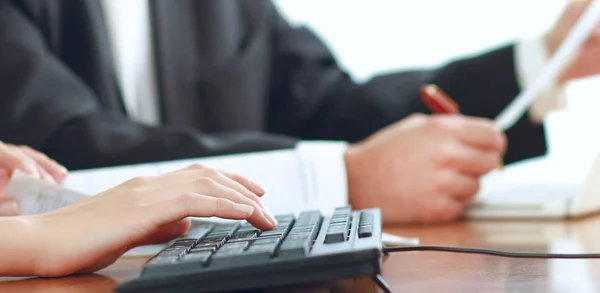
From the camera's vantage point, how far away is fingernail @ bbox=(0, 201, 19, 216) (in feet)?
1.85

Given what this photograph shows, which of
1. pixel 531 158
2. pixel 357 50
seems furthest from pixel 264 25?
pixel 531 158

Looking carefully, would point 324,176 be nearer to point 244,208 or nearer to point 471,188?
point 471,188

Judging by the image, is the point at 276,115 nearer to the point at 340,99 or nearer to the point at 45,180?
the point at 340,99

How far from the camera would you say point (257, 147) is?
0.90 meters

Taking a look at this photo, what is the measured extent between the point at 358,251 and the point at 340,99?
94 centimetres

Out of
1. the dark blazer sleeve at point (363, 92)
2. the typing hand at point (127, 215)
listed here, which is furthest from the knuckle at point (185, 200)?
the dark blazer sleeve at point (363, 92)

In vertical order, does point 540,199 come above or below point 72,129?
below

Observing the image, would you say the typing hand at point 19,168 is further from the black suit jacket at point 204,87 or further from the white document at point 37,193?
the black suit jacket at point 204,87

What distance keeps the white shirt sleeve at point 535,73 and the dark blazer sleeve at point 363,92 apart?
11 mm

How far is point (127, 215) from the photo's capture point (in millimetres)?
425

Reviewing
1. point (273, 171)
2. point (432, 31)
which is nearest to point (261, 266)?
point (273, 171)

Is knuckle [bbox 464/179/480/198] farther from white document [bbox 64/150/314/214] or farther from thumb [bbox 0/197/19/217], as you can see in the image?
thumb [bbox 0/197/19/217]

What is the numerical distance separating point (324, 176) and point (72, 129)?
0.35 metres

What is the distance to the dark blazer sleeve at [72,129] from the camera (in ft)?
2.96
